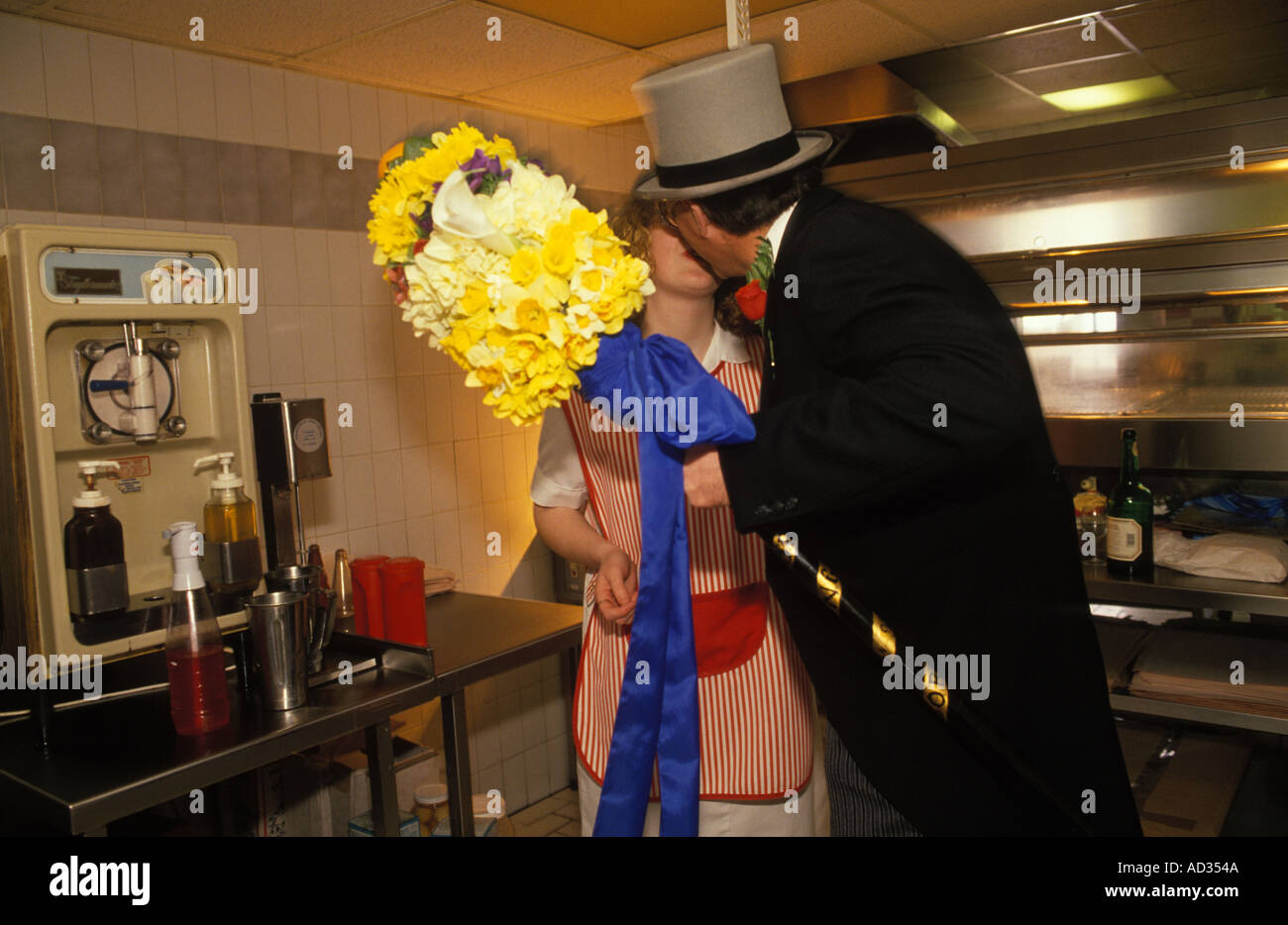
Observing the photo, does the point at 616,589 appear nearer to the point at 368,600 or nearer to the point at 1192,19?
the point at 368,600

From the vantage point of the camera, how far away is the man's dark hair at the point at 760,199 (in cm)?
122

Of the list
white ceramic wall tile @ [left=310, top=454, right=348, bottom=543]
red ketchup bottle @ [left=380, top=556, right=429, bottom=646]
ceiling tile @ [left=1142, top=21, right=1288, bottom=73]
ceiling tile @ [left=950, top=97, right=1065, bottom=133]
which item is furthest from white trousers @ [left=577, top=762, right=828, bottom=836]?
ceiling tile @ [left=950, top=97, right=1065, bottom=133]

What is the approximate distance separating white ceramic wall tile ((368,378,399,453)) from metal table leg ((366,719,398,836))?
1129 millimetres

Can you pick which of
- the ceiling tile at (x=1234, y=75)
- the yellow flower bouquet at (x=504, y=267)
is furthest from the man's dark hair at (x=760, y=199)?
the ceiling tile at (x=1234, y=75)

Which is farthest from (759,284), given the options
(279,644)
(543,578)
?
(543,578)

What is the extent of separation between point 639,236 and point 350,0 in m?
1.16

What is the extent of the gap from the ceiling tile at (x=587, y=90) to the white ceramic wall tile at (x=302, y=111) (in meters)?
0.54

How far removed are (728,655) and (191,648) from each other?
996mm

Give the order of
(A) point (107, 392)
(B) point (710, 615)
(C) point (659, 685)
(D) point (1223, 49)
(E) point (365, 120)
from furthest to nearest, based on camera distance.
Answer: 1. (D) point (1223, 49)
2. (E) point (365, 120)
3. (A) point (107, 392)
4. (B) point (710, 615)
5. (C) point (659, 685)

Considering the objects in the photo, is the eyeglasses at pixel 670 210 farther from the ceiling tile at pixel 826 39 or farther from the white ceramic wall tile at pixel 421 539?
the white ceramic wall tile at pixel 421 539

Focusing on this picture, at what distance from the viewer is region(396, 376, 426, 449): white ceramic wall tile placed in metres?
3.11

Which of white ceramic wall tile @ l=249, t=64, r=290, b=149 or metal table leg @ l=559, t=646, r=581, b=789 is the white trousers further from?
white ceramic wall tile @ l=249, t=64, r=290, b=149

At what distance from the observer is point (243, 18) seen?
2.26 meters
